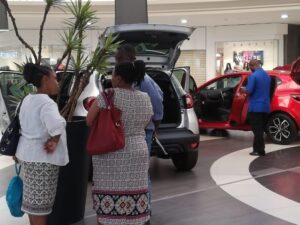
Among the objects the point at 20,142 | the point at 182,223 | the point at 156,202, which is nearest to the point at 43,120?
the point at 20,142

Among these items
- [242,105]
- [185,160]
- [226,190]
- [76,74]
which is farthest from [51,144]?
[242,105]

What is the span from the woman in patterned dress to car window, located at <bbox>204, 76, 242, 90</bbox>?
22.8ft

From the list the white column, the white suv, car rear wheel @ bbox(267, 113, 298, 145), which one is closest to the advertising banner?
the white column

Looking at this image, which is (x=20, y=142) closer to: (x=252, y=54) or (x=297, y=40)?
(x=252, y=54)

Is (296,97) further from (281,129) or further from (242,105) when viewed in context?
(242,105)

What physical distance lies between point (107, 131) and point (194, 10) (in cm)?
1391

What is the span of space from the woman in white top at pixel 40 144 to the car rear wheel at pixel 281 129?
625 centimetres

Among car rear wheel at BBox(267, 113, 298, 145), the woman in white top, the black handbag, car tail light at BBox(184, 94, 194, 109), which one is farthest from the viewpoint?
car rear wheel at BBox(267, 113, 298, 145)

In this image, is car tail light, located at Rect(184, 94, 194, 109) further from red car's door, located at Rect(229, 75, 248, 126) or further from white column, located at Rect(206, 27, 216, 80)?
white column, located at Rect(206, 27, 216, 80)

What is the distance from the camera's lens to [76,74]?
4598 millimetres

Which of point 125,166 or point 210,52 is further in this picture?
point 210,52

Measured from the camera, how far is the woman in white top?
12.0 feet

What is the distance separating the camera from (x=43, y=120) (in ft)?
12.0

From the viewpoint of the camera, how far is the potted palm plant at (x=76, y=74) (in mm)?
4445
